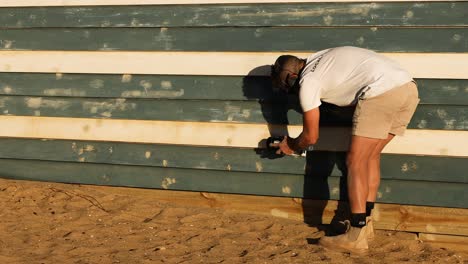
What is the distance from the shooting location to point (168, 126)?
615cm

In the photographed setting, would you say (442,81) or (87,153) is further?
(87,153)

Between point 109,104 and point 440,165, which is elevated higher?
point 109,104

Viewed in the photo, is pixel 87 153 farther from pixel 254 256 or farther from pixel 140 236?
pixel 254 256

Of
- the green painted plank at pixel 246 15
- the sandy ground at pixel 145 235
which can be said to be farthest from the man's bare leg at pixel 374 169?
the green painted plank at pixel 246 15

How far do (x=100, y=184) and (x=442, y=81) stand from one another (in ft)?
9.44

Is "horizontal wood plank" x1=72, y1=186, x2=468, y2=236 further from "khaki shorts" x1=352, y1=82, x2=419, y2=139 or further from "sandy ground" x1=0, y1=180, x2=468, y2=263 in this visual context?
"khaki shorts" x1=352, y1=82, x2=419, y2=139

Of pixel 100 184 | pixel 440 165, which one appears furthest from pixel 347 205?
pixel 100 184

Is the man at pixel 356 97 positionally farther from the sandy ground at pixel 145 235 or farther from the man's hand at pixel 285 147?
the sandy ground at pixel 145 235

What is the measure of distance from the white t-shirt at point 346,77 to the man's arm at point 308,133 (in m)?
0.05

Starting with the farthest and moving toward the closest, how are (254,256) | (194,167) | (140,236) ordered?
(194,167) < (140,236) < (254,256)

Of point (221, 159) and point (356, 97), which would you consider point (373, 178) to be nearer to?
point (356, 97)

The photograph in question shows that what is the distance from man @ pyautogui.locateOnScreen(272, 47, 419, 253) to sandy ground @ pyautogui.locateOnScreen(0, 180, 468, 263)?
350 millimetres

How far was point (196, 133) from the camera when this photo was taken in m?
6.10

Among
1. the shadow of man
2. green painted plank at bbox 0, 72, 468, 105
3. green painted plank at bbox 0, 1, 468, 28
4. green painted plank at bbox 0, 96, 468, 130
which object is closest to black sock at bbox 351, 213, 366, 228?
the shadow of man
